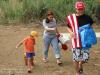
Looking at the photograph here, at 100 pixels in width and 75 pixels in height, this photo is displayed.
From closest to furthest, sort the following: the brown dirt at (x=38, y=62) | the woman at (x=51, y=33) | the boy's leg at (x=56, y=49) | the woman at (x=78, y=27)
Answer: the woman at (x=78, y=27), the brown dirt at (x=38, y=62), the woman at (x=51, y=33), the boy's leg at (x=56, y=49)

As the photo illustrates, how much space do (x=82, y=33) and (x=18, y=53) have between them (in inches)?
123

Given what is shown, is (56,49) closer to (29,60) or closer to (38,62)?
(38,62)

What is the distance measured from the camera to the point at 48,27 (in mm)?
9844

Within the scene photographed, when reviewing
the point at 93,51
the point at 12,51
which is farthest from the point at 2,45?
the point at 93,51

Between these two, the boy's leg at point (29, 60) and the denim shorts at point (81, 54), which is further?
the boy's leg at point (29, 60)

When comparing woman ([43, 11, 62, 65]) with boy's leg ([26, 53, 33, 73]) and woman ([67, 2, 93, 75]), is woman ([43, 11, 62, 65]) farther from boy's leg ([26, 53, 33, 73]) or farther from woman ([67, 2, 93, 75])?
woman ([67, 2, 93, 75])

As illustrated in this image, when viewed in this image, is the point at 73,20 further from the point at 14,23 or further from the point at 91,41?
the point at 14,23

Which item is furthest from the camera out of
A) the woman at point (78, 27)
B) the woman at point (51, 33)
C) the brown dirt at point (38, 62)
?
the woman at point (51, 33)

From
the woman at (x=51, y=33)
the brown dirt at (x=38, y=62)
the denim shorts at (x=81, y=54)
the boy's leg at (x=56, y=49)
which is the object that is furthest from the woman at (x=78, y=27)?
the boy's leg at (x=56, y=49)

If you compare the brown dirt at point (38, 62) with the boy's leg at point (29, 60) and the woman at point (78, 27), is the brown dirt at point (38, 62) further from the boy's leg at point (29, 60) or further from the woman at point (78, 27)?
the woman at point (78, 27)

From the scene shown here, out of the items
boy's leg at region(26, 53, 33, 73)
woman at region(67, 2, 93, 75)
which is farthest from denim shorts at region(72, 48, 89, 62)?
boy's leg at region(26, 53, 33, 73)

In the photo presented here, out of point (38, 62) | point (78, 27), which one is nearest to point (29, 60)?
point (38, 62)

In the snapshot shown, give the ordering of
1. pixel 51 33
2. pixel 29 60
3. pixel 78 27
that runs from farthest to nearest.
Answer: pixel 51 33, pixel 29 60, pixel 78 27

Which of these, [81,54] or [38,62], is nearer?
[81,54]
